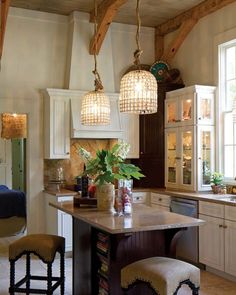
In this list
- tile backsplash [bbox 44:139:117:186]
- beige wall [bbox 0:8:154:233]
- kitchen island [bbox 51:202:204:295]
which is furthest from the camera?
tile backsplash [bbox 44:139:117:186]

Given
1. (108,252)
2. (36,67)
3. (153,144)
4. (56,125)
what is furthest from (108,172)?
(36,67)

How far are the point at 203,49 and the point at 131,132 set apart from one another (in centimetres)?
169

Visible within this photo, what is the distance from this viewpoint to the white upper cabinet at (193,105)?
5.52 m

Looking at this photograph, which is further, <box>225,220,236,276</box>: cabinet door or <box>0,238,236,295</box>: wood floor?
<box>225,220,236,276</box>: cabinet door

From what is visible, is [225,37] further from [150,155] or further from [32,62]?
[32,62]

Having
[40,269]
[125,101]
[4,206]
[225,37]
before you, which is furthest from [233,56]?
[4,206]

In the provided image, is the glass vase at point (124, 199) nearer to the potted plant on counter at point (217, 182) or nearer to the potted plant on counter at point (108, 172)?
the potted plant on counter at point (108, 172)

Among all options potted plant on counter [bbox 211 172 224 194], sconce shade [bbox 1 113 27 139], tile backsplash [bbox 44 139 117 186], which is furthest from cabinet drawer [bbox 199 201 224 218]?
sconce shade [bbox 1 113 27 139]

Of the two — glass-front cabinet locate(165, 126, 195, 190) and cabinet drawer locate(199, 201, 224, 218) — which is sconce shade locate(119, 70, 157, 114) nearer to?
cabinet drawer locate(199, 201, 224, 218)

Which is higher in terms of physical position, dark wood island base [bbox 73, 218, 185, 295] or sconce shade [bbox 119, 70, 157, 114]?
sconce shade [bbox 119, 70, 157, 114]

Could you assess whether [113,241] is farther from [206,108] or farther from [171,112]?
[171,112]

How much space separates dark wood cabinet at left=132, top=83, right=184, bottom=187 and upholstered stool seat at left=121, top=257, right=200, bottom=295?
337 centimetres

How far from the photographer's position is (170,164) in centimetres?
613

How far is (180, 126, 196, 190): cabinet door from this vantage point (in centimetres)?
556
